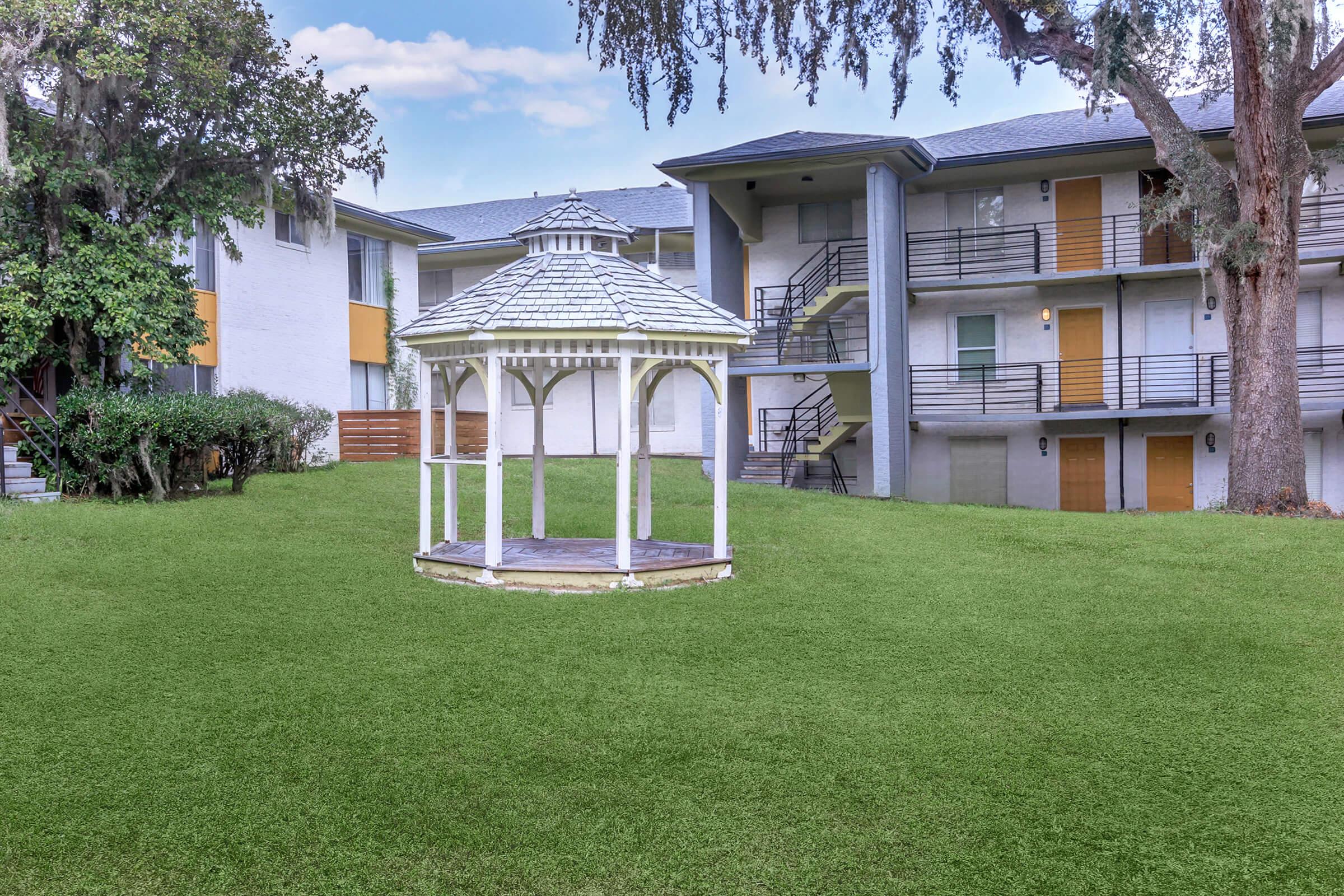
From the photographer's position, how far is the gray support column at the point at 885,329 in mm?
21062

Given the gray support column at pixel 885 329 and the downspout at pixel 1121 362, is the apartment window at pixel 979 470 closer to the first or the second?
the gray support column at pixel 885 329

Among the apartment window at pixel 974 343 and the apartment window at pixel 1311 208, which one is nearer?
the apartment window at pixel 1311 208

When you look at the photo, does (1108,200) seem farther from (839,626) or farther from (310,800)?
(310,800)

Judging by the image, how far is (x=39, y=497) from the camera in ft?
47.4

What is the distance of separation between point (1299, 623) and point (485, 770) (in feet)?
23.7

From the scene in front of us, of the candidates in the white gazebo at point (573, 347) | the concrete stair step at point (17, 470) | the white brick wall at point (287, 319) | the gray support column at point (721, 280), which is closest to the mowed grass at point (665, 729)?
the white gazebo at point (573, 347)

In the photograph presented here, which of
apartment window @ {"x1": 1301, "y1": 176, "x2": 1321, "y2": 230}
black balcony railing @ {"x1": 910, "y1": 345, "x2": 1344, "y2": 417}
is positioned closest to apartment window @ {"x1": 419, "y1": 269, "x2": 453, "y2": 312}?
black balcony railing @ {"x1": 910, "y1": 345, "x2": 1344, "y2": 417}

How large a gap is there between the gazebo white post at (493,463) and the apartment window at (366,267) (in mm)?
16676

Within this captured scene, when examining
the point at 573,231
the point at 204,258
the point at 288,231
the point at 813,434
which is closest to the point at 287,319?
the point at 288,231

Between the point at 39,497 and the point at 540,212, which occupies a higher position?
the point at 540,212

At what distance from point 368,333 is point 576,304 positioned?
17017 millimetres

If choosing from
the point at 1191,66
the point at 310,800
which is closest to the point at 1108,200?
the point at 1191,66

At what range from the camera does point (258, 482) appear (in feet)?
59.2

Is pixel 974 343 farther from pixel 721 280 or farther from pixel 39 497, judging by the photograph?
pixel 39 497
